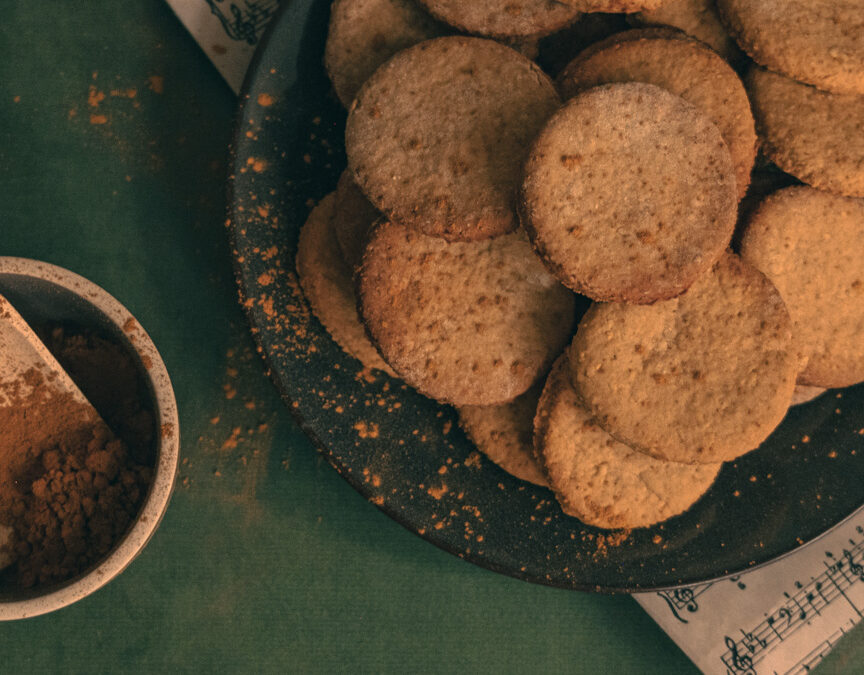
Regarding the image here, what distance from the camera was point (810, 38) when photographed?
0.81 metres

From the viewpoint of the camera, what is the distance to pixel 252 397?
109 cm

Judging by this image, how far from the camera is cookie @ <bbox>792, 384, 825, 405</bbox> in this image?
960 mm

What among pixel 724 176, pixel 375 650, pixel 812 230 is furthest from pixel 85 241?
pixel 812 230

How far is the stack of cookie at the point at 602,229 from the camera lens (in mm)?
775

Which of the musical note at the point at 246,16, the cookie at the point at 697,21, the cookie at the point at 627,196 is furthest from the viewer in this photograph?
the musical note at the point at 246,16

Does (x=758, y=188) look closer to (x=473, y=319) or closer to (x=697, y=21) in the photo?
(x=697, y=21)

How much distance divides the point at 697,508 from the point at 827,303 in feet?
1.18

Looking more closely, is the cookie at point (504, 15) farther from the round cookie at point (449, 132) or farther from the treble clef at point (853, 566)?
the treble clef at point (853, 566)

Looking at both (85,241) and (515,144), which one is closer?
(515,144)

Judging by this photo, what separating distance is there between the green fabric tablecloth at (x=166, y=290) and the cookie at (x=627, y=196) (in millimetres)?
590

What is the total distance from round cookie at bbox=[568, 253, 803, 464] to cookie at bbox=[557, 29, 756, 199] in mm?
153

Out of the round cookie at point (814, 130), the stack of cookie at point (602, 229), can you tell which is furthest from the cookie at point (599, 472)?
the round cookie at point (814, 130)

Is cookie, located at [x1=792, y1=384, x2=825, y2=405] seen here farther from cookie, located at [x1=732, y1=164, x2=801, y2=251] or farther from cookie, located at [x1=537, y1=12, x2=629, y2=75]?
cookie, located at [x1=537, y1=12, x2=629, y2=75]

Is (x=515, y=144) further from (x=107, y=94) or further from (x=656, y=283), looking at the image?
(x=107, y=94)
